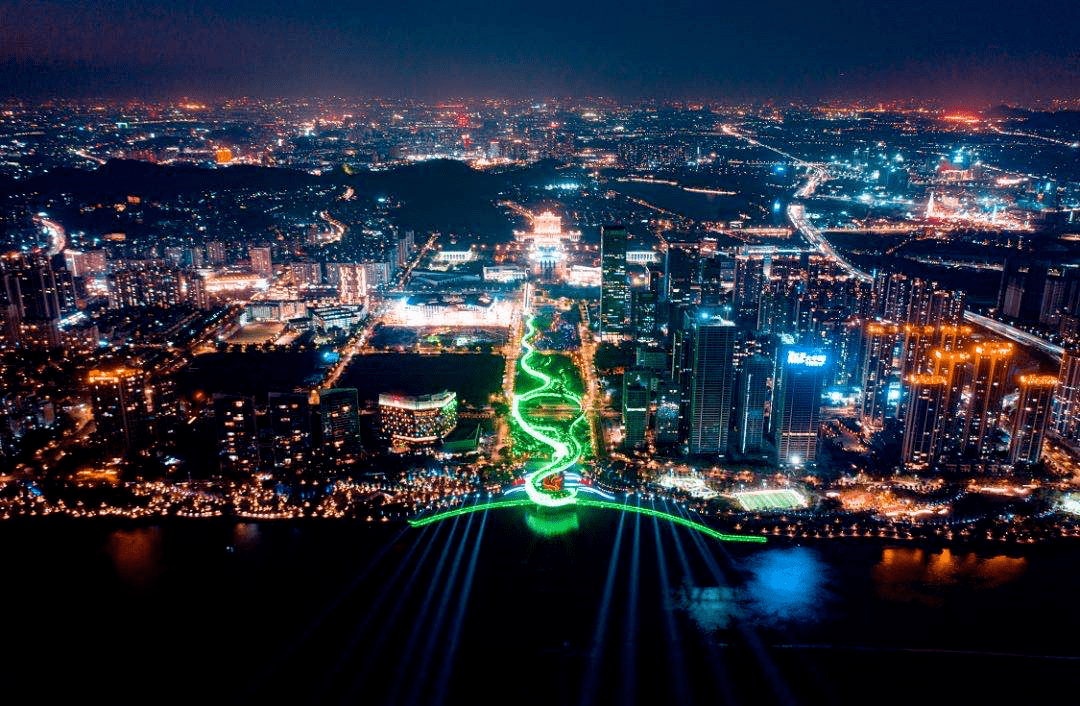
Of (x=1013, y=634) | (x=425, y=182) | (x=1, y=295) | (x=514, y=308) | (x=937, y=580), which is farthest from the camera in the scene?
(x=425, y=182)

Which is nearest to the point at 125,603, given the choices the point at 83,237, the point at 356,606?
the point at 356,606

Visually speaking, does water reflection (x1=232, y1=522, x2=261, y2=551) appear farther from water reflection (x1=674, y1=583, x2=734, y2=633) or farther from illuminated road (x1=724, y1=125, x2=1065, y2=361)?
illuminated road (x1=724, y1=125, x2=1065, y2=361)

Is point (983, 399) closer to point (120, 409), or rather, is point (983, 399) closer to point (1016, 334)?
point (1016, 334)

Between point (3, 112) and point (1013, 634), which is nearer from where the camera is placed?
point (1013, 634)

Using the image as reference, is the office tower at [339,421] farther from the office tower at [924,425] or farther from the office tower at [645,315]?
the office tower at [924,425]

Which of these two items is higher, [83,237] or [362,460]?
[83,237]

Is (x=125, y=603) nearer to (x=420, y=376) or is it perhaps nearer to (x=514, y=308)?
(x=420, y=376)

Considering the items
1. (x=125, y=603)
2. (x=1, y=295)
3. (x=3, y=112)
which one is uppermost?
(x=3, y=112)

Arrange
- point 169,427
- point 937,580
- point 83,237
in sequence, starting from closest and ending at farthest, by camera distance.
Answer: point 937,580, point 169,427, point 83,237
